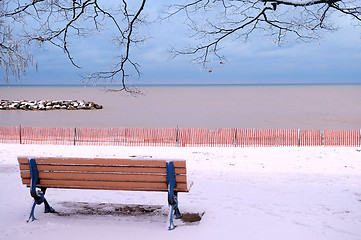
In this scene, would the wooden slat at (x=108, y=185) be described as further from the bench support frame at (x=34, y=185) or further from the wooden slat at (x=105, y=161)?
the wooden slat at (x=105, y=161)

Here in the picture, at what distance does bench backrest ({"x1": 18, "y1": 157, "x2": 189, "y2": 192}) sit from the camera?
16.4ft

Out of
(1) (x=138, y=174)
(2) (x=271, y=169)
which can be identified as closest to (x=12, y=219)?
(1) (x=138, y=174)

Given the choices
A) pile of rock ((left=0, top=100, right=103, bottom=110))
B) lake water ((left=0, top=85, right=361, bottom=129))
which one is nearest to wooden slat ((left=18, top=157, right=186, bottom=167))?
lake water ((left=0, top=85, right=361, bottom=129))

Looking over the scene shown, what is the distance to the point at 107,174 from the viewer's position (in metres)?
5.16

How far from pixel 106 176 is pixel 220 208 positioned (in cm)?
187

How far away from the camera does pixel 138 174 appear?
509 centimetres

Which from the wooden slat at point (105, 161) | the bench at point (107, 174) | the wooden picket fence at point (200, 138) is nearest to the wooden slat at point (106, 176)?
the bench at point (107, 174)

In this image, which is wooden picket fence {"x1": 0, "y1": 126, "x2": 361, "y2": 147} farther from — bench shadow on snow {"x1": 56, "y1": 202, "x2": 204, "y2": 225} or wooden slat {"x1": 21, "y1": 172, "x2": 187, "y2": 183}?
wooden slat {"x1": 21, "y1": 172, "x2": 187, "y2": 183}

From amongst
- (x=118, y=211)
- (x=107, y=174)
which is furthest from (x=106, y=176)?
(x=118, y=211)

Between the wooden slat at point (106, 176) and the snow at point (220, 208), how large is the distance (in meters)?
0.55

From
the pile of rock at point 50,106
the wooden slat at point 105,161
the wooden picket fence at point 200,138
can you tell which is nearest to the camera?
the wooden slat at point 105,161

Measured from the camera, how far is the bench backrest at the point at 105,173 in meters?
5.00

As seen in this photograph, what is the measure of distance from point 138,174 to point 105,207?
1.06 m

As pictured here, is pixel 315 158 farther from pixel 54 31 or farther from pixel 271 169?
pixel 54 31
